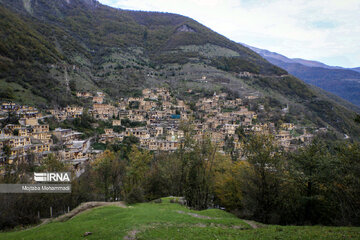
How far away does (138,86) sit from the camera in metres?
115

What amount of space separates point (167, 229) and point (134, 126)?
2487 inches

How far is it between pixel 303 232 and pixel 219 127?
199ft

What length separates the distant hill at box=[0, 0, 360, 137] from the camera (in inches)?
3396

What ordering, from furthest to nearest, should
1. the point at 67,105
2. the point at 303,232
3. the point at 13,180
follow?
the point at 67,105
the point at 13,180
the point at 303,232

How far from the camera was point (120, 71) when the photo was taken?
12838 cm

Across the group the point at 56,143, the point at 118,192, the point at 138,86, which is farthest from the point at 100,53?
the point at 118,192

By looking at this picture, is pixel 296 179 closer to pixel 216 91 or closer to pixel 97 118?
pixel 97 118

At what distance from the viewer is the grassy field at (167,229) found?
11.9 metres

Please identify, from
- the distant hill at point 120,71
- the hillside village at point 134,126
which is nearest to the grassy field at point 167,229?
the hillside village at point 134,126

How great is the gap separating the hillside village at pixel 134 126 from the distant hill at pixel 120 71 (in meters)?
9.12

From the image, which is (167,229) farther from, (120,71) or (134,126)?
(120,71)

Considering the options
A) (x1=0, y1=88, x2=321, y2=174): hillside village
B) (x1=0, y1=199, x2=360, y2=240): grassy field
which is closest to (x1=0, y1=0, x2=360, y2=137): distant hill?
(x1=0, y1=88, x2=321, y2=174): hillside village

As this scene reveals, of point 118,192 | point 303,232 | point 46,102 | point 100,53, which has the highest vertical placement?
point 100,53

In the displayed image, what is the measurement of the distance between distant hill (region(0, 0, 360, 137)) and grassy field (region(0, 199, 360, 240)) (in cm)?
7250
